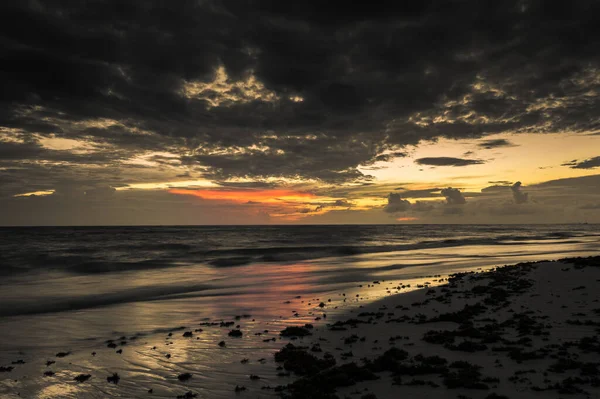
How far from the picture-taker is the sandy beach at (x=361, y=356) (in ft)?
34.7

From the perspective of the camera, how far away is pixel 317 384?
10.9m

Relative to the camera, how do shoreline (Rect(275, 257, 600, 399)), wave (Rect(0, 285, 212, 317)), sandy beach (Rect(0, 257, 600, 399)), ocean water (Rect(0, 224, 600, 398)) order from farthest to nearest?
wave (Rect(0, 285, 212, 317)) < ocean water (Rect(0, 224, 600, 398)) < sandy beach (Rect(0, 257, 600, 399)) < shoreline (Rect(275, 257, 600, 399))

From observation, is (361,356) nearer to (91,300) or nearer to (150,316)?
(150,316)

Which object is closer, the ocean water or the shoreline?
the shoreline

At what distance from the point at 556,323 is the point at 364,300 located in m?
11.4

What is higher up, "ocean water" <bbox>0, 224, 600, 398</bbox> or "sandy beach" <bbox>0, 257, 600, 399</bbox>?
"sandy beach" <bbox>0, 257, 600, 399</bbox>

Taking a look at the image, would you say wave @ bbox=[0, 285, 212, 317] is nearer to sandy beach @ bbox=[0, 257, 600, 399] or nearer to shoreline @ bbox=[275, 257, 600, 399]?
sandy beach @ bbox=[0, 257, 600, 399]

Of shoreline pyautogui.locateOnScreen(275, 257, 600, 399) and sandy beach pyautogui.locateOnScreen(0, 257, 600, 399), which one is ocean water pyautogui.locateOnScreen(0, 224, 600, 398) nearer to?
sandy beach pyautogui.locateOnScreen(0, 257, 600, 399)

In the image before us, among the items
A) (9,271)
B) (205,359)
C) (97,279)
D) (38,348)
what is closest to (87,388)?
(205,359)

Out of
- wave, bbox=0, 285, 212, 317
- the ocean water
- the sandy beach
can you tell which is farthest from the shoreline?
wave, bbox=0, 285, 212, 317

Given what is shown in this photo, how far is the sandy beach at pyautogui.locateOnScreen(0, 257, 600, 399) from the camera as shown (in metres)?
10.6

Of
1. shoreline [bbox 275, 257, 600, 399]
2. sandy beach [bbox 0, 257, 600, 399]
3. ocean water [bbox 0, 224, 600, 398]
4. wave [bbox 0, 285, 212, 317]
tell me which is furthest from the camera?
wave [bbox 0, 285, 212, 317]

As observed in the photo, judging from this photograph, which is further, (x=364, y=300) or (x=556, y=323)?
(x=364, y=300)

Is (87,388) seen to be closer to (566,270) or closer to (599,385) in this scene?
(599,385)
